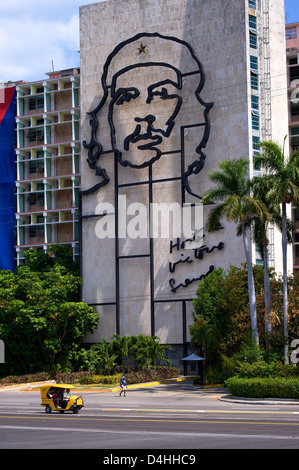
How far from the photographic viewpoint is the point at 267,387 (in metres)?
39.7

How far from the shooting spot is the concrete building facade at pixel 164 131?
6003 centimetres

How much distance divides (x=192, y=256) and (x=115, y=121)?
1535 centimetres

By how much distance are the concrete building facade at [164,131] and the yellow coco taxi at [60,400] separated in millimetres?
26396

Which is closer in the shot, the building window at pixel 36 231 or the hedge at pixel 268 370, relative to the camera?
the hedge at pixel 268 370

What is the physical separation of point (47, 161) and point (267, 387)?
57.0 m

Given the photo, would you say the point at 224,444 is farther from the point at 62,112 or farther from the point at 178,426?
the point at 62,112

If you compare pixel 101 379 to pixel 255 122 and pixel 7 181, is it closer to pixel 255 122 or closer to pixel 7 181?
pixel 255 122

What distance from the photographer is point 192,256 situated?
6000 cm

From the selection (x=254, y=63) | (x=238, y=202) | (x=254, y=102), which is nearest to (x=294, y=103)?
(x=254, y=63)

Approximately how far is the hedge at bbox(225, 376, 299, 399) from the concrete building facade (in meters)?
18.0

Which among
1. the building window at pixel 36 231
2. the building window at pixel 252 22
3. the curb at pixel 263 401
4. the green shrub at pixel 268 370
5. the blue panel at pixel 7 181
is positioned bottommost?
the curb at pixel 263 401

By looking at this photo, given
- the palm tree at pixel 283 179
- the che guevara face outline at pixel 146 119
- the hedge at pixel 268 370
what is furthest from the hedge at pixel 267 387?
the che guevara face outline at pixel 146 119

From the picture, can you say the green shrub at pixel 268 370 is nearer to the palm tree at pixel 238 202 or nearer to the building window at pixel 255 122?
the palm tree at pixel 238 202

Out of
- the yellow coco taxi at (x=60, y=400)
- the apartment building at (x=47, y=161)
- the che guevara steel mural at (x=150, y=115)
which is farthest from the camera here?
the apartment building at (x=47, y=161)
